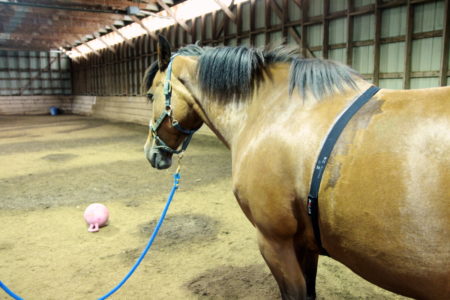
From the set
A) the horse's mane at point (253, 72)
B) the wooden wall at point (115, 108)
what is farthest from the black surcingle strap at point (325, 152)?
the wooden wall at point (115, 108)

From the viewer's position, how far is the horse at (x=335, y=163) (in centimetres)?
110

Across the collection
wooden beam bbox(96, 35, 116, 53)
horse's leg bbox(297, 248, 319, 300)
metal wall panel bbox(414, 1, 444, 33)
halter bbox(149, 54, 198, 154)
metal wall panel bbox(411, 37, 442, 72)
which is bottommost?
horse's leg bbox(297, 248, 319, 300)

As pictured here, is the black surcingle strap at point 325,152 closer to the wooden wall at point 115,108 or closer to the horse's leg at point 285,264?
the horse's leg at point 285,264

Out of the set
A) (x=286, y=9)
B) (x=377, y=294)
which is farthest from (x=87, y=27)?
(x=377, y=294)

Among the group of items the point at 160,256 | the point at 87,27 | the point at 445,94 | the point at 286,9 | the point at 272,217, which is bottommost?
the point at 160,256

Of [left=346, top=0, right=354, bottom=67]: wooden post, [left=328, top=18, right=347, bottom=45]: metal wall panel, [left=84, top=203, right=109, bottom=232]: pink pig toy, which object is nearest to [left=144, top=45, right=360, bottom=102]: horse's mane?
[left=84, top=203, right=109, bottom=232]: pink pig toy

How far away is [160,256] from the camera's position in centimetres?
320

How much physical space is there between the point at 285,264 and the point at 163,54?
1493 millimetres

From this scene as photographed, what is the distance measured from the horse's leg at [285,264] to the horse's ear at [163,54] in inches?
49.8

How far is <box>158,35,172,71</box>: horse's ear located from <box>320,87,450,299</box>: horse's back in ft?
4.37

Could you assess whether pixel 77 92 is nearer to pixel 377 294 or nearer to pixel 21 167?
pixel 21 167

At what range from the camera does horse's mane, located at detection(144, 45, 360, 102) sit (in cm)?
149

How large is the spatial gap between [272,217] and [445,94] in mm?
844

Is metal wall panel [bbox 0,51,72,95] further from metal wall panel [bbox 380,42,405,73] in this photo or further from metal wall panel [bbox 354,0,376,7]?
metal wall panel [bbox 380,42,405,73]
